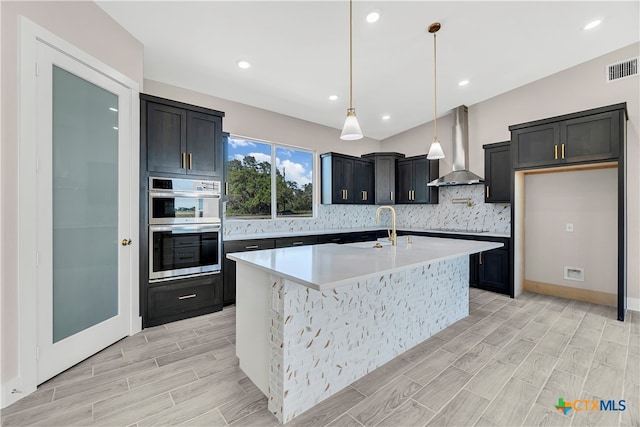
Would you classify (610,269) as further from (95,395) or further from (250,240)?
(95,395)

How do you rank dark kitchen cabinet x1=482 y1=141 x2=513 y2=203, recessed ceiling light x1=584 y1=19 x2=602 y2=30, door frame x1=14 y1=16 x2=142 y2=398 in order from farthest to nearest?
1. dark kitchen cabinet x1=482 y1=141 x2=513 y2=203
2. recessed ceiling light x1=584 y1=19 x2=602 y2=30
3. door frame x1=14 y1=16 x2=142 y2=398

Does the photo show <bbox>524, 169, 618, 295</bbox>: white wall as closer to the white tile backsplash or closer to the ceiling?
the white tile backsplash

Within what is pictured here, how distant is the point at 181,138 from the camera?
3.14 m

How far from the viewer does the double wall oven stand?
296cm

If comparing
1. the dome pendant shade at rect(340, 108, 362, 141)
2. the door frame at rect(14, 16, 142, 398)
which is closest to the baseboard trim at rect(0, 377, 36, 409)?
the door frame at rect(14, 16, 142, 398)

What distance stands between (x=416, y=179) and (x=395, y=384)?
4.34 m

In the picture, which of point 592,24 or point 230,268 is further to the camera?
point 230,268

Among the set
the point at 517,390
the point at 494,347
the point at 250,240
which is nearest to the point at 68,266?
the point at 250,240

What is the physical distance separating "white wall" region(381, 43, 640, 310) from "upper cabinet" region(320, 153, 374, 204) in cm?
143

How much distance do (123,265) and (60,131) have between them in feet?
4.30

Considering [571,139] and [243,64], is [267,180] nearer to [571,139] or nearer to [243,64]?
[243,64]

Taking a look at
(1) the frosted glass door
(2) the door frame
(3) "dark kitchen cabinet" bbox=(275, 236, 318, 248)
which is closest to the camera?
(2) the door frame

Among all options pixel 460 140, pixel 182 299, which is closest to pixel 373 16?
pixel 460 140

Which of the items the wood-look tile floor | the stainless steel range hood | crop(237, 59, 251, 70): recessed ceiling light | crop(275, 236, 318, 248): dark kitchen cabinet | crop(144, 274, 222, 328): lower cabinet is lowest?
the wood-look tile floor
